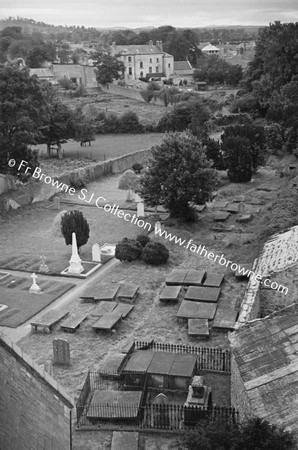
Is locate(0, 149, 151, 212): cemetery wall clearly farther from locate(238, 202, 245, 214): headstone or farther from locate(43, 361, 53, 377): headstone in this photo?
locate(43, 361, 53, 377): headstone

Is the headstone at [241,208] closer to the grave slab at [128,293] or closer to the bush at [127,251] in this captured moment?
the bush at [127,251]

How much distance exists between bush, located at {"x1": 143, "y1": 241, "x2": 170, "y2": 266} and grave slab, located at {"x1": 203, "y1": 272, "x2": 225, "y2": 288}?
289cm

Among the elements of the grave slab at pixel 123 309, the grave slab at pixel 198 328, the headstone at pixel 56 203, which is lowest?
the headstone at pixel 56 203

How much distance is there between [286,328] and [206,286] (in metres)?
9.16

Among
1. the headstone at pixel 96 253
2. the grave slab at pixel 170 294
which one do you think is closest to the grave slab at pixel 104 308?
the grave slab at pixel 170 294

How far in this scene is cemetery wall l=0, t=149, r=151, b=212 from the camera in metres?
38.3

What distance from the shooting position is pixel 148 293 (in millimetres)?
24938

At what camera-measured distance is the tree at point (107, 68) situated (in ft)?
317

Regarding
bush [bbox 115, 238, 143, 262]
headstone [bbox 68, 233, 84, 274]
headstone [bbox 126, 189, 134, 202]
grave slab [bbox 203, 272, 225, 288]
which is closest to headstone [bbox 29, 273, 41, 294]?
headstone [bbox 68, 233, 84, 274]

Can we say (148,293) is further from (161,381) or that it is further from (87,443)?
(87,443)

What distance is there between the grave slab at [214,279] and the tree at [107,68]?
251 ft

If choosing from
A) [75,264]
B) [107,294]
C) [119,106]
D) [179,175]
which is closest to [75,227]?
[75,264]

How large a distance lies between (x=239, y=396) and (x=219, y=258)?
45.2 ft

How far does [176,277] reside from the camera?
25625mm
